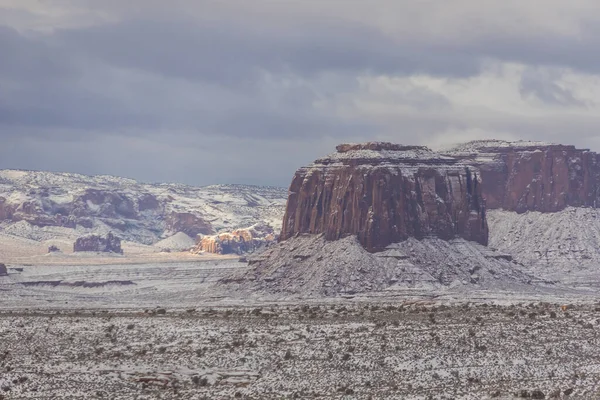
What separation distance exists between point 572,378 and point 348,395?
15.5 meters

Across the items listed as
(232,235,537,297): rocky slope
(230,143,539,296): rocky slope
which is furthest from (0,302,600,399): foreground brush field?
(230,143,539,296): rocky slope

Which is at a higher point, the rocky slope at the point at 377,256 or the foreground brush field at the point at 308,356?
the rocky slope at the point at 377,256

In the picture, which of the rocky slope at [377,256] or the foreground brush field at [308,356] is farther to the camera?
the rocky slope at [377,256]

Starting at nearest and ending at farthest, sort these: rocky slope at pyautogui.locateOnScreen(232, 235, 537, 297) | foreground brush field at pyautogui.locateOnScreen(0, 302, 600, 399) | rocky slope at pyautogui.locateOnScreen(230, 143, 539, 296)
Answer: foreground brush field at pyautogui.locateOnScreen(0, 302, 600, 399), rocky slope at pyautogui.locateOnScreen(232, 235, 537, 297), rocky slope at pyautogui.locateOnScreen(230, 143, 539, 296)

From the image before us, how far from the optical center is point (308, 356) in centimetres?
11675

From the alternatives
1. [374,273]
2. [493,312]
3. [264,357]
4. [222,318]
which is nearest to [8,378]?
[264,357]

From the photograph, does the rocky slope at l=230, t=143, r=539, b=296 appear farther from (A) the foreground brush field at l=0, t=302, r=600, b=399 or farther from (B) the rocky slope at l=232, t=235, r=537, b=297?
(A) the foreground brush field at l=0, t=302, r=600, b=399

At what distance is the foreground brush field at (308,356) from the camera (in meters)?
106

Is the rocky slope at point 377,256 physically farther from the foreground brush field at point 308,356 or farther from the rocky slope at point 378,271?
the foreground brush field at point 308,356

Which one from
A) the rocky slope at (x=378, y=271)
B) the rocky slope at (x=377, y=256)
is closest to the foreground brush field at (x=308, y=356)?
the rocky slope at (x=378, y=271)

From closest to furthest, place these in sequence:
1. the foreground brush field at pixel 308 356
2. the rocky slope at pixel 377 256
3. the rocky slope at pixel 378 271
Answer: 1. the foreground brush field at pixel 308 356
2. the rocky slope at pixel 378 271
3. the rocky slope at pixel 377 256

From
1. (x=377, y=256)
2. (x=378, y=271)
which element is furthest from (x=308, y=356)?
(x=377, y=256)

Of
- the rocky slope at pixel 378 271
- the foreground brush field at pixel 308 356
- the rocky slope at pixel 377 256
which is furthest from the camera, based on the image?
the rocky slope at pixel 377 256

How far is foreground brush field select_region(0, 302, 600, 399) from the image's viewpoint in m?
106
